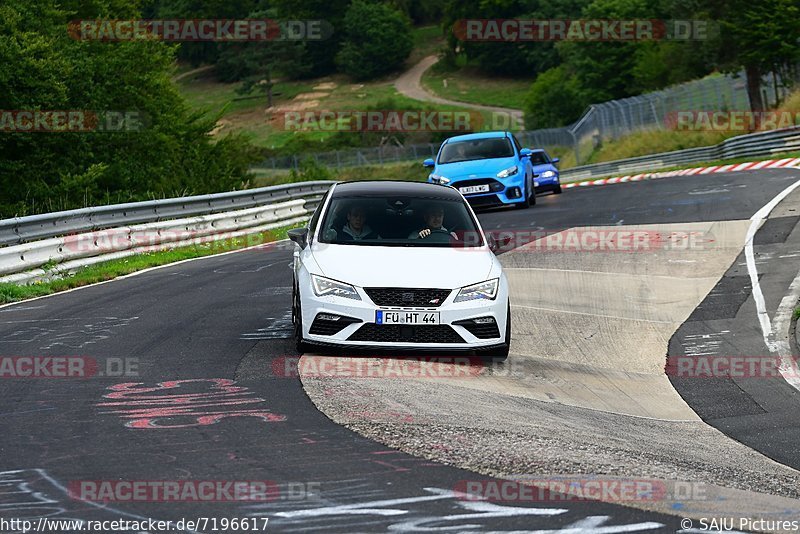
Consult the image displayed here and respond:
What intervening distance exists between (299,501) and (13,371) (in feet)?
15.6

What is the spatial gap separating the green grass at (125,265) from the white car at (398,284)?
18.5 ft

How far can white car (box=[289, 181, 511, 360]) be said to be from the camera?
32.9ft

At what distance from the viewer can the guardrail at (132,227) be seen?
16719mm

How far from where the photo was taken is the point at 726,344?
12172 millimetres

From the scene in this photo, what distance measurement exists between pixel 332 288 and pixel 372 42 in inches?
5225

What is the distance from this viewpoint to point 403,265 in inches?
408

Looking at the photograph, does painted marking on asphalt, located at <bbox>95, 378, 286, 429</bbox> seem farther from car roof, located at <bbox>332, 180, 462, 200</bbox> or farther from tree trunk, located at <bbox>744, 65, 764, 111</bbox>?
tree trunk, located at <bbox>744, 65, 764, 111</bbox>

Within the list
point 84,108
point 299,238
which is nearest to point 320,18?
point 84,108

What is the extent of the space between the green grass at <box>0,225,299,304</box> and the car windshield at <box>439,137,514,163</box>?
4082 mm

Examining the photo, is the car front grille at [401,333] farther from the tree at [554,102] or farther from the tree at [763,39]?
the tree at [554,102]

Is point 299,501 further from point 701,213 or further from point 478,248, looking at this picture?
point 701,213

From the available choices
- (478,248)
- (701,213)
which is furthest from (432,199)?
(701,213)
